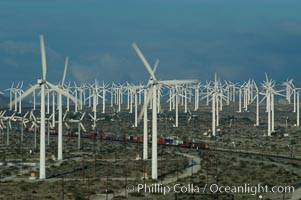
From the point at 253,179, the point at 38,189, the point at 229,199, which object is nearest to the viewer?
the point at 229,199

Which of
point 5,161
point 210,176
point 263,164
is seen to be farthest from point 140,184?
point 5,161

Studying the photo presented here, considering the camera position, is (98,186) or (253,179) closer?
(98,186)

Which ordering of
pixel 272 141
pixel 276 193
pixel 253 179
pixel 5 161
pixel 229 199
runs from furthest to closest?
pixel 272 141
pixel 5 161
pixel 253 179
pixel 276 193
pixel 229 199

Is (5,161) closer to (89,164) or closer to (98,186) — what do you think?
(89,164)

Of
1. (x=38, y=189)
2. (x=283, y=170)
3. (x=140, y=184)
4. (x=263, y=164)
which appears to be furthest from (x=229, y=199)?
(x=263, y=164)

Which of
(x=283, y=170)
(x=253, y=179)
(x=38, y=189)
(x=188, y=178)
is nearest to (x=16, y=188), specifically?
(x=38, y=189)

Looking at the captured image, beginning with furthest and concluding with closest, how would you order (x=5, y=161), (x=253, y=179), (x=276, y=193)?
1. (x=5, y=161)
2. (x=253, y=179)
3. (x=276, y=193)

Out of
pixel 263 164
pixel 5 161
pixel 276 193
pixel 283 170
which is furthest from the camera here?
pixel 5 161

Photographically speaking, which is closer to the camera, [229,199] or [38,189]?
[229,199]

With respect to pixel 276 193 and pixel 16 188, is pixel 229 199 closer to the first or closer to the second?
pixel 276 193
